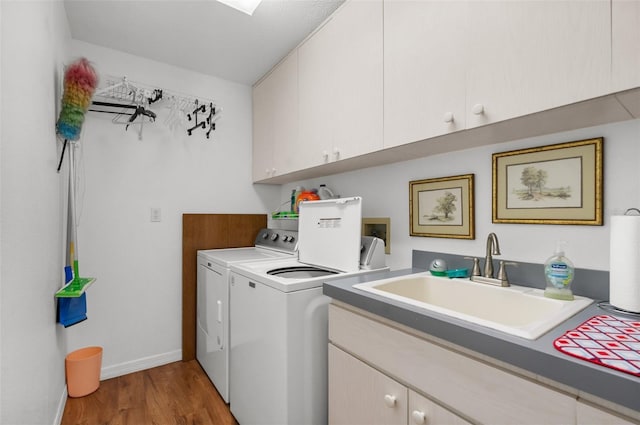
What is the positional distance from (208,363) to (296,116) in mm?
1907

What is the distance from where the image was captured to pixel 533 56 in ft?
3.08

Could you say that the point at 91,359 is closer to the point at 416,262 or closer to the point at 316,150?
the point at 316,150

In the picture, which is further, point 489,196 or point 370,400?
point 489,196

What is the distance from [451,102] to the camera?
1159 millimetres

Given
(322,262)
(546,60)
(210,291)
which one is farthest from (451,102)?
(210,291)

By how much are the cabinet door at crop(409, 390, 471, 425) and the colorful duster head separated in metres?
1.98

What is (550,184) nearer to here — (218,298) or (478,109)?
(478,109)

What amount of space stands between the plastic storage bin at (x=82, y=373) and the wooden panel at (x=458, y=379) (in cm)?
192

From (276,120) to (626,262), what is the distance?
2.15 m

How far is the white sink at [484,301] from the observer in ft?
2.85

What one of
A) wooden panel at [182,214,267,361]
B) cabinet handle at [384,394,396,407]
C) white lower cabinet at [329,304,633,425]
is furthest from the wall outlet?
cabinet handle at [384,394,396,407]

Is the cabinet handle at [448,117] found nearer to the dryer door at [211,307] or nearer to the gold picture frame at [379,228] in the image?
the gold picture frame at [379,228]

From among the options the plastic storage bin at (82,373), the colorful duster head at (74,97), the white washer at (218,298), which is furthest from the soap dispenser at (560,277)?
the plastic storage bin at (82,373)

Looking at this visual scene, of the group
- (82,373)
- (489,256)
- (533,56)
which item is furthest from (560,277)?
(82,373)
